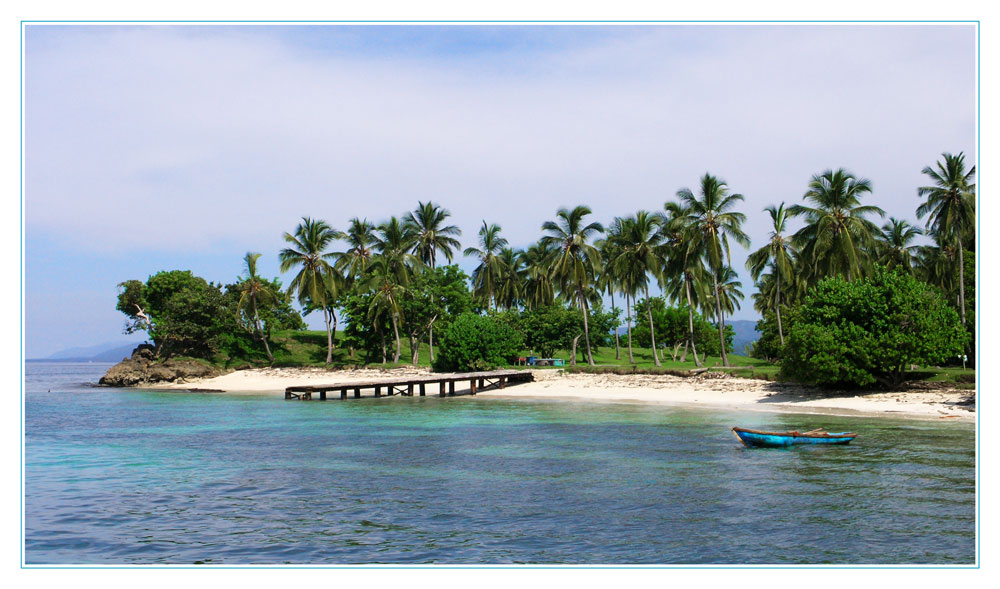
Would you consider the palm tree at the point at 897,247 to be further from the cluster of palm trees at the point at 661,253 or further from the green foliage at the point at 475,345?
the green foliage at the point at 475,345

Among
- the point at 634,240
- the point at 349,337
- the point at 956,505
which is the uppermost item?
the point at 634,240

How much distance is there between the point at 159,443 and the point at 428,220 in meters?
47.6

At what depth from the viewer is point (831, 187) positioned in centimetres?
4725

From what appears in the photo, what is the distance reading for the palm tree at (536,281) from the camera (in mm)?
73438

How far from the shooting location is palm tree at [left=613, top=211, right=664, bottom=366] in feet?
188

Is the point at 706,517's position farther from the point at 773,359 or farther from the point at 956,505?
the point at 773,359

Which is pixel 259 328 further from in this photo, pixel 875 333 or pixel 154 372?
pixel 875 333

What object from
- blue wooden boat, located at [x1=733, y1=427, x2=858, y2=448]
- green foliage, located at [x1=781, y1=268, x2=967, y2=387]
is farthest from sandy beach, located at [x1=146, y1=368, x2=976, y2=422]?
blue wooden boat, located at [x1=733, y1=427, x2=858, y2=448]

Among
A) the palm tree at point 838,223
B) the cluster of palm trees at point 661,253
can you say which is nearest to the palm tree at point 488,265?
the cluster of palm trees at point 661,253

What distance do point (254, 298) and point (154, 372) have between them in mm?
10498

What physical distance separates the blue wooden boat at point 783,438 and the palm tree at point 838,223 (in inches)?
947

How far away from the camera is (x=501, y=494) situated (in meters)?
18.3

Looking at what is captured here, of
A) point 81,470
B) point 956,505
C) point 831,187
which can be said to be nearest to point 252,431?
point 81,470

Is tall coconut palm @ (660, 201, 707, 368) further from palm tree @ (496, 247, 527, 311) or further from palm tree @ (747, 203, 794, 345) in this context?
palm tree @ (496, 247, 527, 311)
